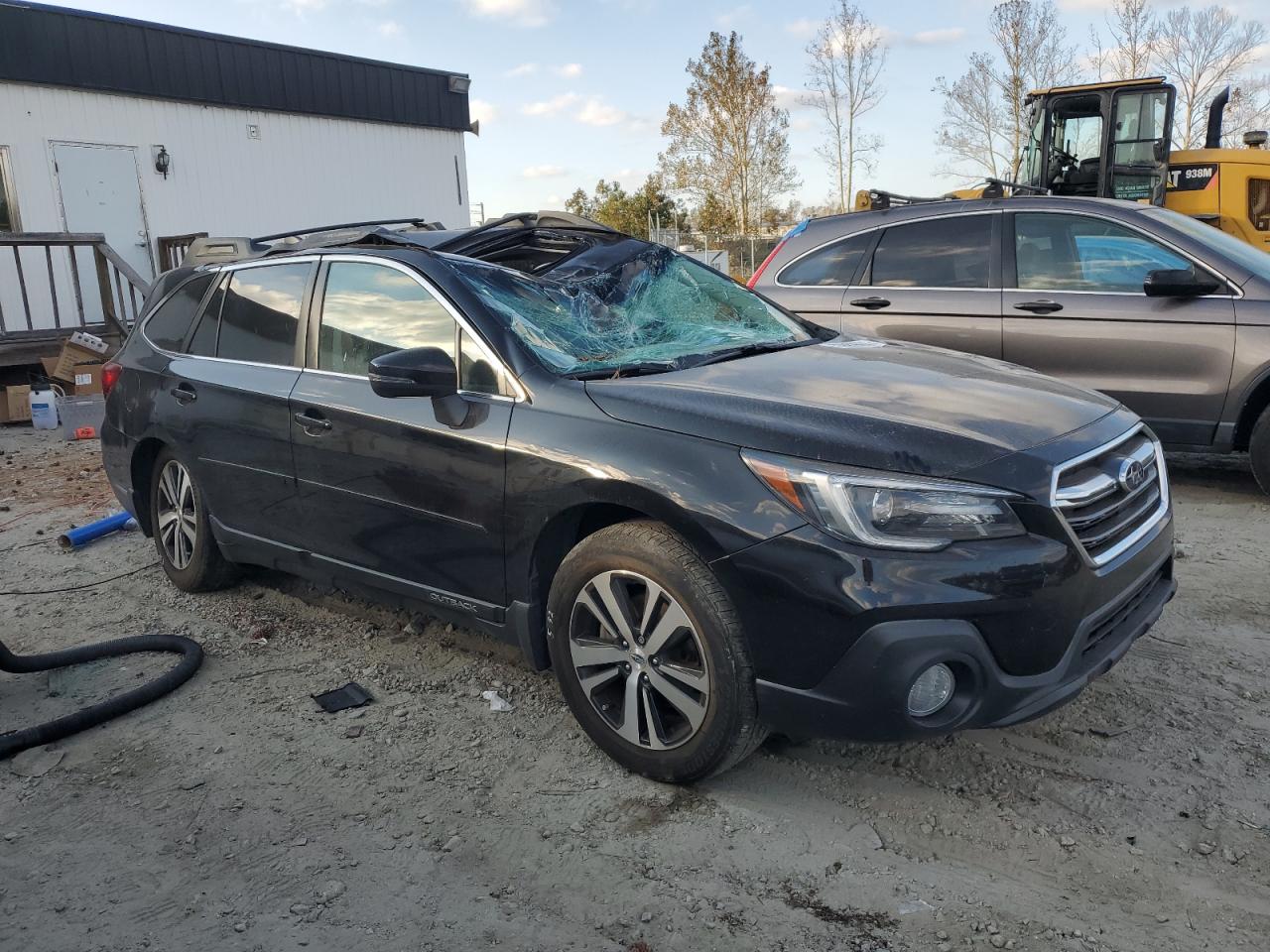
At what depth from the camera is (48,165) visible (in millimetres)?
13344

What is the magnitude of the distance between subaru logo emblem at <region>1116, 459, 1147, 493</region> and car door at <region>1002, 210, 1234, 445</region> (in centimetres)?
304

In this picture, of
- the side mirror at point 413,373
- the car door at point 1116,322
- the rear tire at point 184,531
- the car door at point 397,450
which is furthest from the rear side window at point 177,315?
the car door at point 1116,322

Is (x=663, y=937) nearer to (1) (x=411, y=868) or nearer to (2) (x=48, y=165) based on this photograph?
(1) (x=411, y=868)

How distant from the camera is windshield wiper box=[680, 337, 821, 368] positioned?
136 inches

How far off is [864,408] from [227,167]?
15517 mm

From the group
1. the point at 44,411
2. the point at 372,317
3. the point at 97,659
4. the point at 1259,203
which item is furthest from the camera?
the point at 1259,203

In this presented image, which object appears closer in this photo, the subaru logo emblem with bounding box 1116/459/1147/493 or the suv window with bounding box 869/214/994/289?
the subaru logo emblem with bounding box 1116/459/1147/493

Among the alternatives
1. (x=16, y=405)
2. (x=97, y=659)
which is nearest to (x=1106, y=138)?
(x=97, y=659)

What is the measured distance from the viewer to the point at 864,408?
2.89 meters

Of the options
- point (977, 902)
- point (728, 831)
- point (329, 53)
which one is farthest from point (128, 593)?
point (329, 53)

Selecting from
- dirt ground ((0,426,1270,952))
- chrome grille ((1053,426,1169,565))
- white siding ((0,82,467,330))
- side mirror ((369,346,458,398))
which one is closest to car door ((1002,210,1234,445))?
dirt ground ((0,426,1270,952))

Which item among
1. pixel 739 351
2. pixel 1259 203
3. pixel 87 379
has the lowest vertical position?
pixel 87 379

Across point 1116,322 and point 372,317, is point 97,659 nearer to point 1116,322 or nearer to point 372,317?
point 372,317

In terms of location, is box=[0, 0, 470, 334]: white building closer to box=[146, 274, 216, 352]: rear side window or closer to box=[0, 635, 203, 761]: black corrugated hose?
box=[146, 274, 216, 352]: rear side window
